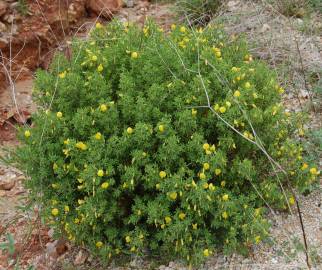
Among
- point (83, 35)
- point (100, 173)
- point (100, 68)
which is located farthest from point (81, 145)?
point (83, 35)

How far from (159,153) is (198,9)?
281 centimetres

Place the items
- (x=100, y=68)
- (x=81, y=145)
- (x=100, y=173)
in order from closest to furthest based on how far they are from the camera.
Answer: (x=100, y=173) < (x=81, y=145) < (x=100, y=68)

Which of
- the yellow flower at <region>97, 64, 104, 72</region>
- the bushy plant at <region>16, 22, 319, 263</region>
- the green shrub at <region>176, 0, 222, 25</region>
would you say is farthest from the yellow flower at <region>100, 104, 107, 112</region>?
the green shrub at <region>176, 0, 222, 25</region>

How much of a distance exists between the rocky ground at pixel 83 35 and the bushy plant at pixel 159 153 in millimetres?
194

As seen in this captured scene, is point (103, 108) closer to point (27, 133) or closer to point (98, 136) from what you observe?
point (98, 136)

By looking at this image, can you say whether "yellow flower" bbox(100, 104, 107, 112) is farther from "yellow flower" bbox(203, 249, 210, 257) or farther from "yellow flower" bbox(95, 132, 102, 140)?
"yellow flower" bbox(203, 249, 210, 257)

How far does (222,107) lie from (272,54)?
185 centimetres

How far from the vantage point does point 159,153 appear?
2820 millimetres

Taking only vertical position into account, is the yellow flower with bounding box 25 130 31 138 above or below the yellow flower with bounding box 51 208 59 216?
above

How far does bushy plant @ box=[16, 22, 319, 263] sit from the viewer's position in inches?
109

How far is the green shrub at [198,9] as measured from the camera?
5.21 m

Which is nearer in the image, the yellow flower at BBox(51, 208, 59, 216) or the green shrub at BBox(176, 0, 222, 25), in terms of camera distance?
the yellow flower at BBox(51, 208, 59, 216)

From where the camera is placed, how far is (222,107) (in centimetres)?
283

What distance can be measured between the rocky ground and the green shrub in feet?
0.51
